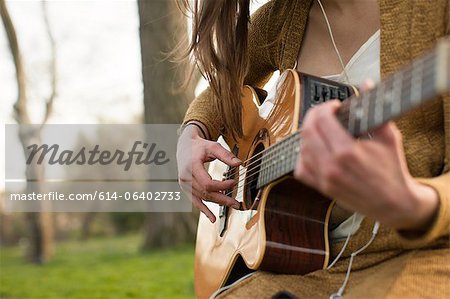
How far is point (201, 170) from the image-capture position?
74.7 inches

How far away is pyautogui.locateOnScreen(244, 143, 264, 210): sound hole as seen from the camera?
5.44 ft

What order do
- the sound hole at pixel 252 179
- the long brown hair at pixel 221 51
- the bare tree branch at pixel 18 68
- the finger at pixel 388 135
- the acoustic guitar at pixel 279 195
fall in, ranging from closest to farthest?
the finger at pixel 388 135 → the acoustic guitar at pixel 279 195 → the sound hole at pixel 252 179 → the long brown hair at pixel 221 51 → the bare tree branch at pixel 18 68

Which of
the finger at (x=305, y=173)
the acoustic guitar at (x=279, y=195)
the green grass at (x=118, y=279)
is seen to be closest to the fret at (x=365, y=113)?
the acoustic guitar at (x=279, y=195)

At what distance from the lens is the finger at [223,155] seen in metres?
1.82

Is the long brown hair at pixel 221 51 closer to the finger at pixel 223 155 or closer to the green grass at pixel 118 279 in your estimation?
the finger at pixel 223 155

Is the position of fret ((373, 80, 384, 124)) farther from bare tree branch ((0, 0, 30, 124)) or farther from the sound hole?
bare tree branch ((0, 0, 30, 124))

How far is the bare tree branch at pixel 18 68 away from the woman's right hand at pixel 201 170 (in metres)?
7.02

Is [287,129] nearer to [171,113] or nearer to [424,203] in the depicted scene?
[424,203]

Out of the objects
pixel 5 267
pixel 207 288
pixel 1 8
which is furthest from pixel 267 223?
pixel 5 267

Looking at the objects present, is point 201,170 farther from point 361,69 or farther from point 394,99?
point 394,99

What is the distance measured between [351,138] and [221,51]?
101 centimetres

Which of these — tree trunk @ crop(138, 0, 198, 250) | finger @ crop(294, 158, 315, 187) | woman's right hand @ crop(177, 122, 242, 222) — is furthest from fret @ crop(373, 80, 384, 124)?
tree trunk @ crop(138, 0, 198, 250)

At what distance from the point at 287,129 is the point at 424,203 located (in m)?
0.47

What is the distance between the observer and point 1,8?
8.22 m
